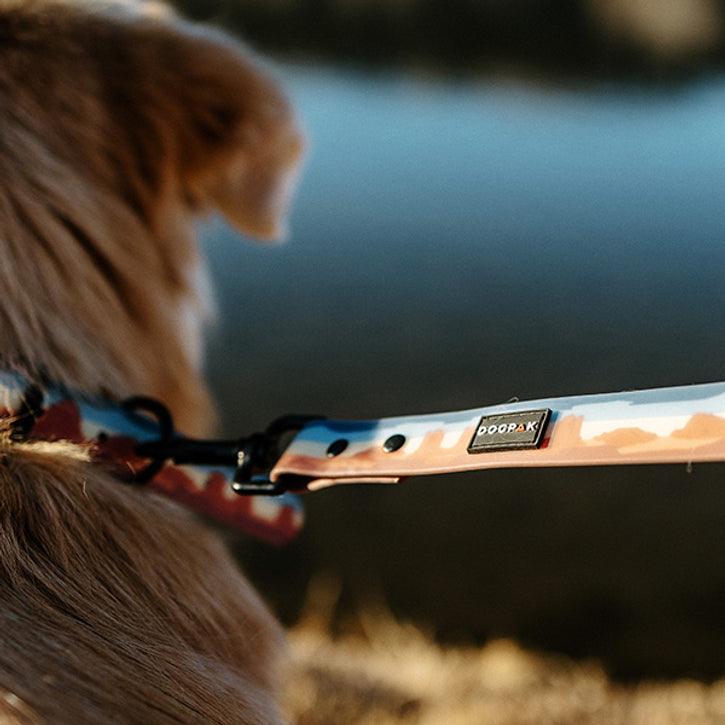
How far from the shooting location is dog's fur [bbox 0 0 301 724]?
0.53 metres

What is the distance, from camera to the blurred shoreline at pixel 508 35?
Answer: 1561 millimetres

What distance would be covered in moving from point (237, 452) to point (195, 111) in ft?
1.27

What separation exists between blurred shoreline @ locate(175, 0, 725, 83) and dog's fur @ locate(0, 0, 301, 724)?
0.69 metres

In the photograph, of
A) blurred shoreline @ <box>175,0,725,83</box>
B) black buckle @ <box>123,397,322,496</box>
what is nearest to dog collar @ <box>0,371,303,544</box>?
black buckle @ <box>123,397,322,496</box>

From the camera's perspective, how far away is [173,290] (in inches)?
37.5

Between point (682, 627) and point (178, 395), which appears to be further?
point (682, 627)

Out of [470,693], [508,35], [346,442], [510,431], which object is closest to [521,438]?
[510,431]

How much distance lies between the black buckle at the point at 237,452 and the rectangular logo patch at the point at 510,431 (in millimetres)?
168

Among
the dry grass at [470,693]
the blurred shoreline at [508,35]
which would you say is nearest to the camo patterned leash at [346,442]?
the dry grass at [470,693]

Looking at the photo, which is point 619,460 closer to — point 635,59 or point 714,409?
point 714,409

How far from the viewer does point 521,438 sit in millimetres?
512

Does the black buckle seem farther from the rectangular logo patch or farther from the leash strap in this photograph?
the rectangular logo patch

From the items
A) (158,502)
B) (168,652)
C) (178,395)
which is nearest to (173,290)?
(178,395)

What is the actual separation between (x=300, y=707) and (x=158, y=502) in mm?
513
